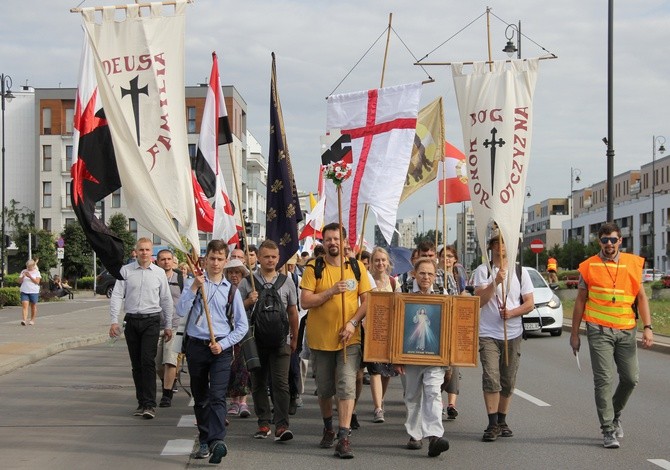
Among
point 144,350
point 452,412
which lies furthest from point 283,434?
point 144,350

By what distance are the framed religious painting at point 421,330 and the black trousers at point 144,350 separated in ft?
10.7

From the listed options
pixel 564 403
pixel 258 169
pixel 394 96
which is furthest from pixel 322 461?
pixel 258 169

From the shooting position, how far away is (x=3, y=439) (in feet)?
29.6

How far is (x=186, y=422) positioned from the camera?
10.1 m

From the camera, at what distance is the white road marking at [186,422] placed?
32.4ft

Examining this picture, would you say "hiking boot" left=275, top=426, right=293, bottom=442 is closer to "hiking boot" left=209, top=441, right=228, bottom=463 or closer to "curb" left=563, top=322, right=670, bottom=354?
"hiking boot" left=209, top=441, right=228, bottom=463

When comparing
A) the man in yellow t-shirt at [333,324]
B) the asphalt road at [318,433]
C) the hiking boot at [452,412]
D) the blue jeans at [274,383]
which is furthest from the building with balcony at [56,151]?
the man in yellow t-shirt at [333,324]

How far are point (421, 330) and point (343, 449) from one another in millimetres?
1226

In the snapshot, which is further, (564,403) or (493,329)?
(564,403)

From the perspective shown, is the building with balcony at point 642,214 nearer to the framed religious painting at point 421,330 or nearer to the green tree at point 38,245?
the green tree at point 38,245

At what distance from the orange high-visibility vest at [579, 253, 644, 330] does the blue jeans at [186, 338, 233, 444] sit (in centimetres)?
332

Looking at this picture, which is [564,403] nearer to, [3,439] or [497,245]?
[497,245]

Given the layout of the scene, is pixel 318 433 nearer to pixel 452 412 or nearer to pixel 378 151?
pixel 452 412

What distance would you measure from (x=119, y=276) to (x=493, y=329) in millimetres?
3693
